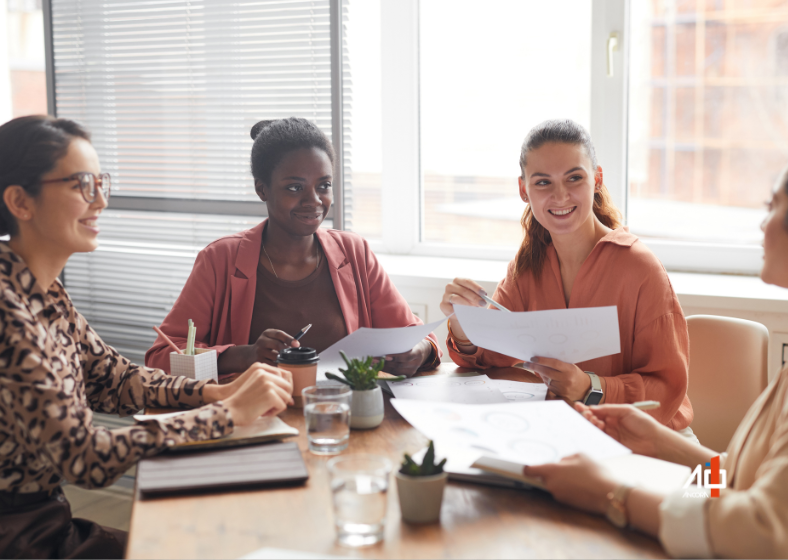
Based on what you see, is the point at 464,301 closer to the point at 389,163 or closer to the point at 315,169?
the point at 315,169

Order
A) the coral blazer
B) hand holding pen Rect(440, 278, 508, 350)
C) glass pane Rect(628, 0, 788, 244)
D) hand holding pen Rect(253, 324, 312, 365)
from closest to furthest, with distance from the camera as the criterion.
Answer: hand holding pen Rect(253, 324, 312, 365) → hand holding pen Rect(440, 278, 508, 350) → the coral blazer → glass pane Rect(628, 0, 788, 244)

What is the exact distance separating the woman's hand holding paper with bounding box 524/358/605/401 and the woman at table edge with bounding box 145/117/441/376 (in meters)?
0.38

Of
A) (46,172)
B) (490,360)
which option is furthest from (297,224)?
(46,172)

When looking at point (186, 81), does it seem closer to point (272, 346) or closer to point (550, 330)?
point (272, 346)

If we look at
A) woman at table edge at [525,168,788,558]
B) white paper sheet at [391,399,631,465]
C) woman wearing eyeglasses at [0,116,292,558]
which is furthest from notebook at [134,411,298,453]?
woman at table edge at [525,168,788,558]

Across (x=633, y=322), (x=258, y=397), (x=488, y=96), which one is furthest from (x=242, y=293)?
(x=488, y=96)

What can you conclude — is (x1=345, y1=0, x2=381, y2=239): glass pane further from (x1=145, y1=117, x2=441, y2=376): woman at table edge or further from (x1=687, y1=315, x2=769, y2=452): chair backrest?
(x1=687, y1=315, x2=769, y2=452): chair backrest

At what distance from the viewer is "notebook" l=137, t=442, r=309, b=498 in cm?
100

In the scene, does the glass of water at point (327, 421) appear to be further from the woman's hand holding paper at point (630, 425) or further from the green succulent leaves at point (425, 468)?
the woman's hand holding paper at point (630, 425)

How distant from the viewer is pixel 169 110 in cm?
274

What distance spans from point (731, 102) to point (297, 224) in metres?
1.67

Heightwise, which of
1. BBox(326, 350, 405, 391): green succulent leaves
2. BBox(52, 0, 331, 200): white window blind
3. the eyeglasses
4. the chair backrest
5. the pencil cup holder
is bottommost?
the chair backrest

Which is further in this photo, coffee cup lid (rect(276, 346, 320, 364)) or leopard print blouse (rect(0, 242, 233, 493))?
coffee cup lid (rect(276, 346, 320, 364))

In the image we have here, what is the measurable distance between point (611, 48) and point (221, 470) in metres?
2.18
